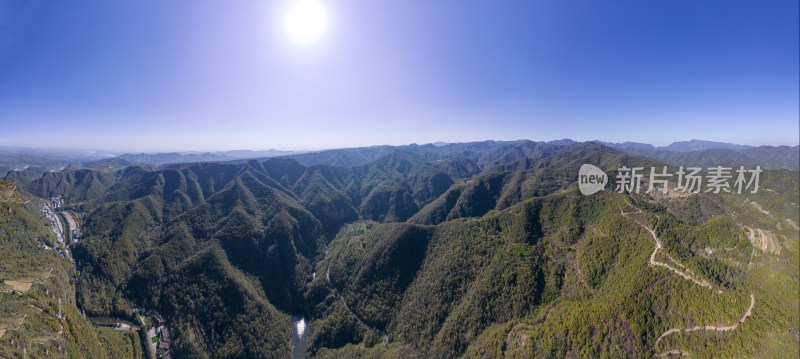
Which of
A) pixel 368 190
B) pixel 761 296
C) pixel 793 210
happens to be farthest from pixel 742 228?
pixel 368 190

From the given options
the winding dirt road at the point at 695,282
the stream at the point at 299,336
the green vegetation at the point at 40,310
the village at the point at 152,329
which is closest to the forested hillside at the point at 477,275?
the winding dirt road at the point at 695,282

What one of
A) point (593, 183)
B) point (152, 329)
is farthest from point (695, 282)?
point (152, 329)

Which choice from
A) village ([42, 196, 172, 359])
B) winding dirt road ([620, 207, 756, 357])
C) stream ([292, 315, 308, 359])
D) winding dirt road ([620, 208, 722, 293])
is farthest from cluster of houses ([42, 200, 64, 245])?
winding dirt road ([620, 208, 722, 293])

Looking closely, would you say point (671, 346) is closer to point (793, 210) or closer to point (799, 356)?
point (799, 356)

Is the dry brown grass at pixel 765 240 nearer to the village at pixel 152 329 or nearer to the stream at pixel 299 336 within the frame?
the stream at pixel 299 336

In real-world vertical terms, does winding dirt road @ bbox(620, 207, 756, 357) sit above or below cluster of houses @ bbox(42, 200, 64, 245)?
above

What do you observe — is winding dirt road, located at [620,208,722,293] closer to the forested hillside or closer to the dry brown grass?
the forested hillside

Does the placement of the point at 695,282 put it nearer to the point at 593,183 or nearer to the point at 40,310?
the point at 593,183

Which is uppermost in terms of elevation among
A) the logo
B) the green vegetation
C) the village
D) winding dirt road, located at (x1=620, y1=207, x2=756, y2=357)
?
the logo
